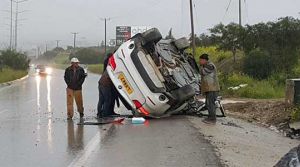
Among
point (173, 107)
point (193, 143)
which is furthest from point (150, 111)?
point (193, 143)

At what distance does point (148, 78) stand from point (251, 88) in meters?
10.6

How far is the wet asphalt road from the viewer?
7.84 m

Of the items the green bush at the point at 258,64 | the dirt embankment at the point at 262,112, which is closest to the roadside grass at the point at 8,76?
the green bush at the point at 258,64

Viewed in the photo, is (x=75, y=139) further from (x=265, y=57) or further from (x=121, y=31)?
(x=121, y=31)

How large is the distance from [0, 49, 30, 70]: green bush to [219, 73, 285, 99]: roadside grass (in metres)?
40.7

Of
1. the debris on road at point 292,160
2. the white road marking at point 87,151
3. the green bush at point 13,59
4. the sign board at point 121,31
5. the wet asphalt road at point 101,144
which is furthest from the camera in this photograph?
the sign board at point 121,31

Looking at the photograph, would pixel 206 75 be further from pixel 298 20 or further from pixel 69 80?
pixel 298 20

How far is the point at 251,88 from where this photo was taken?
22.7 meters

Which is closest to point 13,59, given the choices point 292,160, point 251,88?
point 251,88

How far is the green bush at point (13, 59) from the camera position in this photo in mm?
62484

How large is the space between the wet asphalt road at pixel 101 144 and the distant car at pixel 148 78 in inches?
17.8

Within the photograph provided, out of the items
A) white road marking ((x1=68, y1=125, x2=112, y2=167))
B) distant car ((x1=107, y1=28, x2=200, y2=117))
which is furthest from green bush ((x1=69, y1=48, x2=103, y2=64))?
white road marking ((x1=68, y1=125, x2=112, y2=167))

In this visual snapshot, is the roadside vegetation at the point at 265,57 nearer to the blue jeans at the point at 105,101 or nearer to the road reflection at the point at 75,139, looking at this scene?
the blue jeans at the point at 105,101

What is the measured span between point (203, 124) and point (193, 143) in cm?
325
